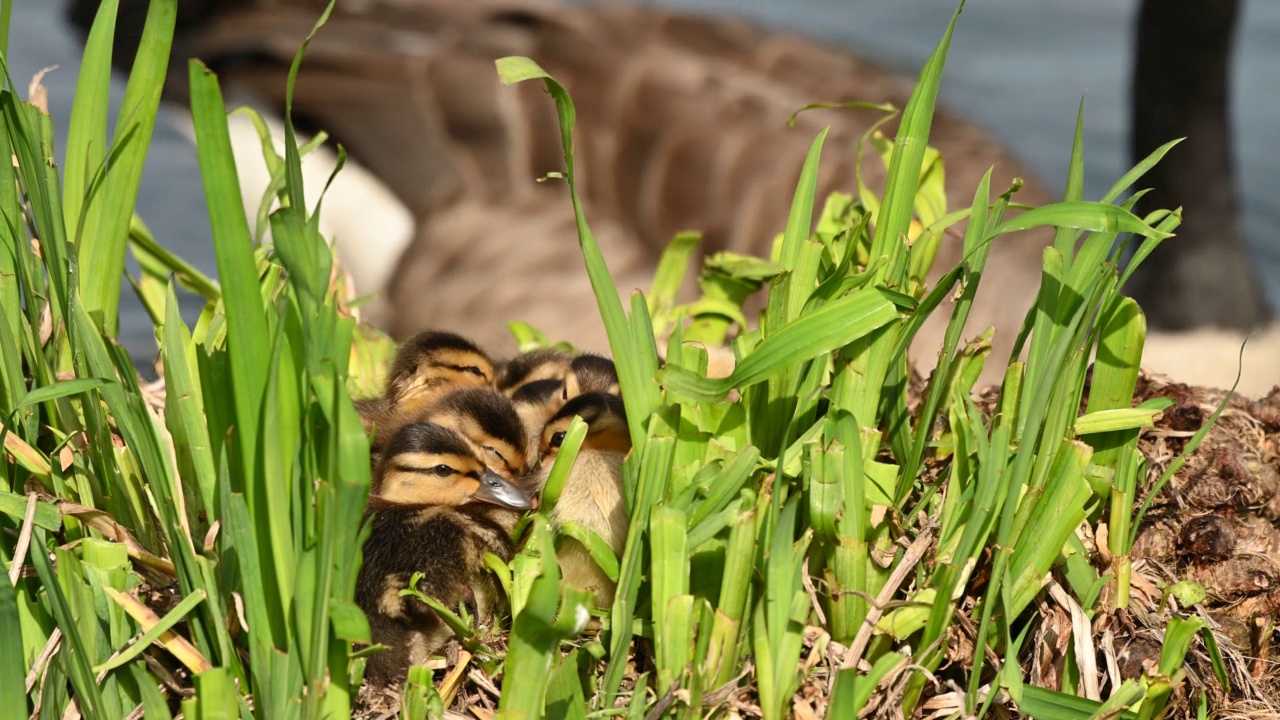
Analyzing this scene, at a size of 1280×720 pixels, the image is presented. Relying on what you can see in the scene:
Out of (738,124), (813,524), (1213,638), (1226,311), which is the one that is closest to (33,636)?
(813,524)

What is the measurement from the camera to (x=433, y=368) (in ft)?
6.80

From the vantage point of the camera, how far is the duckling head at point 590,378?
1.90m

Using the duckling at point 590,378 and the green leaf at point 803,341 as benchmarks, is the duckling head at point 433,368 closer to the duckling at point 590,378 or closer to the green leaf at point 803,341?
the duckling at point 590,378

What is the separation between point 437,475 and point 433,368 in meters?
A: 0.42

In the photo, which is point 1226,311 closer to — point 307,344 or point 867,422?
point 867,422

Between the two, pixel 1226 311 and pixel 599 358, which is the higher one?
pixel 1226 311

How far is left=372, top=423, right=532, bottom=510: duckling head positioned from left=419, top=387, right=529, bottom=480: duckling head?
7 cm

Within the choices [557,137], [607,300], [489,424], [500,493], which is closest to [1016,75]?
[557,137]

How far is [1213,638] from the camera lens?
136 cm

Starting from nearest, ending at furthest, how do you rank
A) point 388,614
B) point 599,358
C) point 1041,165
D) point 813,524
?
point 813,524 → point 388,614 → point 599,358 → point 1041,165

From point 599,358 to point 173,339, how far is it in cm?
79

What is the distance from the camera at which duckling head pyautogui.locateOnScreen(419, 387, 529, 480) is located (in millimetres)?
1775

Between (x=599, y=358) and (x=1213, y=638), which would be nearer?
(x=1213, y=638)

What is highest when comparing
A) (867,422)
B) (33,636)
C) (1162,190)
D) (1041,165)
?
(1041,165)
